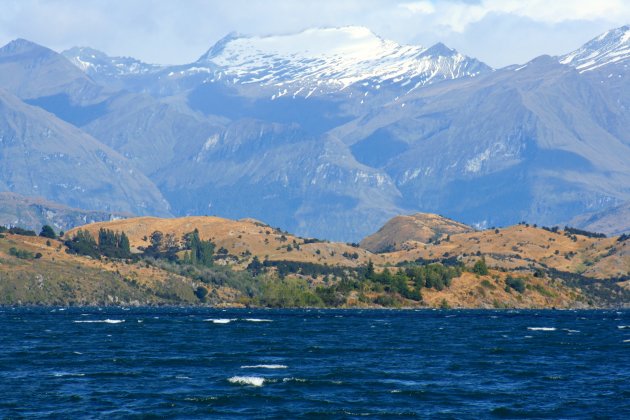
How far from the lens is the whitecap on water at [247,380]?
4643 inches

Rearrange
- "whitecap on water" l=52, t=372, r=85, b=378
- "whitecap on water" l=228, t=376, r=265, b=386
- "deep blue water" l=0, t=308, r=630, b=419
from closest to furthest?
"deep blue water" l=0, t=308, r=630, b=419 → "whitecap on water" l=228, t=376, r=265, b=386 → "whitecap on water" l=52, t=372, r=85, b=378

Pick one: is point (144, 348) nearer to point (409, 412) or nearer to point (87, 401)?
point (87, 401)

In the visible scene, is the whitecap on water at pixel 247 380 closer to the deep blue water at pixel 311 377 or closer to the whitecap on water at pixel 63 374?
the deep blue water at pixel 311 377

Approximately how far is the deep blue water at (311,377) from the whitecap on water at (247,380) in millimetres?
129

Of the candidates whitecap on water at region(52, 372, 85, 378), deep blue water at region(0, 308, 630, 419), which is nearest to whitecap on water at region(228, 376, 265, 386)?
deep blue water at region(0, 308, 630, 419)

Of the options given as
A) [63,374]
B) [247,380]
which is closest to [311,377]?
[247,380]

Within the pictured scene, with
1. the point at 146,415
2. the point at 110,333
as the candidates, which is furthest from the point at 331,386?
the point at 110,333

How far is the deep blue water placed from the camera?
10312 cm

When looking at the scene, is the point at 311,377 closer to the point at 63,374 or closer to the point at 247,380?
the point at 247,380

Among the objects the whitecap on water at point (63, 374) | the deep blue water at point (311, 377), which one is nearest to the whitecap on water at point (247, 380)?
the deep blue water at point (311, 377)

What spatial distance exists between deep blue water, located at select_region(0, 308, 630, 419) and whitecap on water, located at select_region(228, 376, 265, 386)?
0.13m

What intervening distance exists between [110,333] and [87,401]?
88.1 metres

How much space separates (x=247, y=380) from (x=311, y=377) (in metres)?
7.05

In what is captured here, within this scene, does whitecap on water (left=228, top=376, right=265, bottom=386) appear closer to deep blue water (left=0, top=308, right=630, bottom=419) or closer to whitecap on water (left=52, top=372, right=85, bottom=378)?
deep blue water (left=0, top=308, right=630, bottom=419)
